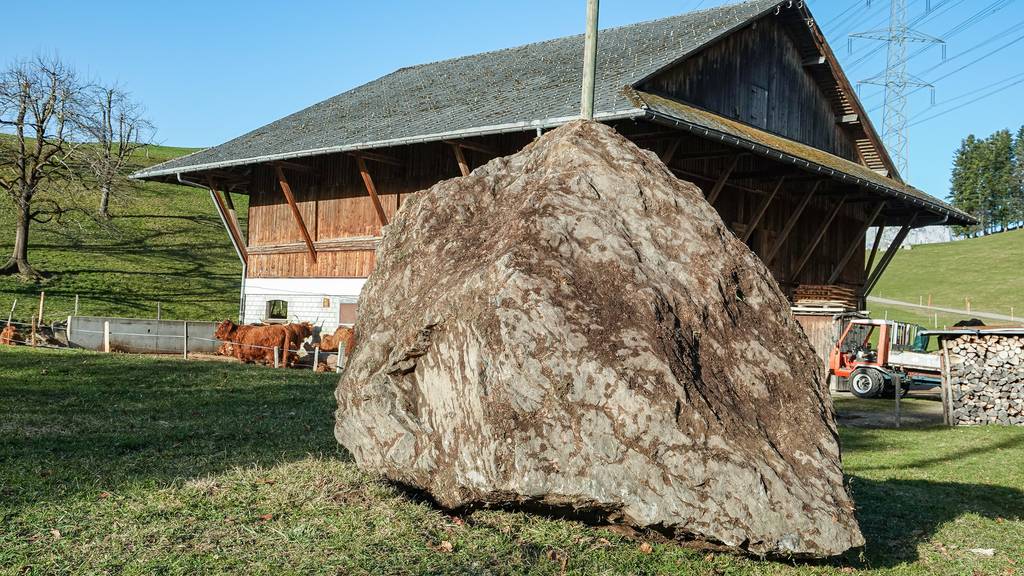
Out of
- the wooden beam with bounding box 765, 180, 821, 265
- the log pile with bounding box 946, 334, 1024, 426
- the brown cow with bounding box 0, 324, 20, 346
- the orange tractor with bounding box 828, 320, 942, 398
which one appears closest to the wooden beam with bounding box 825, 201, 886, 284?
the orange tractor with bounding box 828, 320, 942, 398

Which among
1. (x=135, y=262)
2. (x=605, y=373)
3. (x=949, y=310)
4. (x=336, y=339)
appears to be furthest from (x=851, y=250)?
(x=949, y=310)

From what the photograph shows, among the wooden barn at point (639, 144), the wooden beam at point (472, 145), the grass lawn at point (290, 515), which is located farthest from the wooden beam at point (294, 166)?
the grass lawn at point (290, 515)

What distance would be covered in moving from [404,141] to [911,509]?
1315cm

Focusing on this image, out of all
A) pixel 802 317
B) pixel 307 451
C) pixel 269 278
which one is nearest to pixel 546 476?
pixel 307 451

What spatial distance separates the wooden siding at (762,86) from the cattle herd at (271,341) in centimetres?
977

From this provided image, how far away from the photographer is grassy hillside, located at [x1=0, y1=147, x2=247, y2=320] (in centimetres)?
3116

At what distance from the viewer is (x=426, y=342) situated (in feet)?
18.5

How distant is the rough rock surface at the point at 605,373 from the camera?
5055 millimetres

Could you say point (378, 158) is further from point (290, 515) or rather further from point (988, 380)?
point (290, 515)

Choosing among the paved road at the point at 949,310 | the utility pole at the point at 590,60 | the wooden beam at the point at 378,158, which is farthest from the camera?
the paved road at the point at 949,310

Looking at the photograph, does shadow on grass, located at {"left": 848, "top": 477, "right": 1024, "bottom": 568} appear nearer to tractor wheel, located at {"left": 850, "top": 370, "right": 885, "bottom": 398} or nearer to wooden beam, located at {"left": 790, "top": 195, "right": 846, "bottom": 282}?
tractor wheel, located at {"left": 850, "top": 370, "right": 885, "bottom": 398}

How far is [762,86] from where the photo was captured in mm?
22703

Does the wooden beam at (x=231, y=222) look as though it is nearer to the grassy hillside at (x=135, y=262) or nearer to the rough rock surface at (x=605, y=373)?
the grassy hillside at (x=135, y=262)

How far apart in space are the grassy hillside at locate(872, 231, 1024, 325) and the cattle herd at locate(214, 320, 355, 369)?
35164 mm
